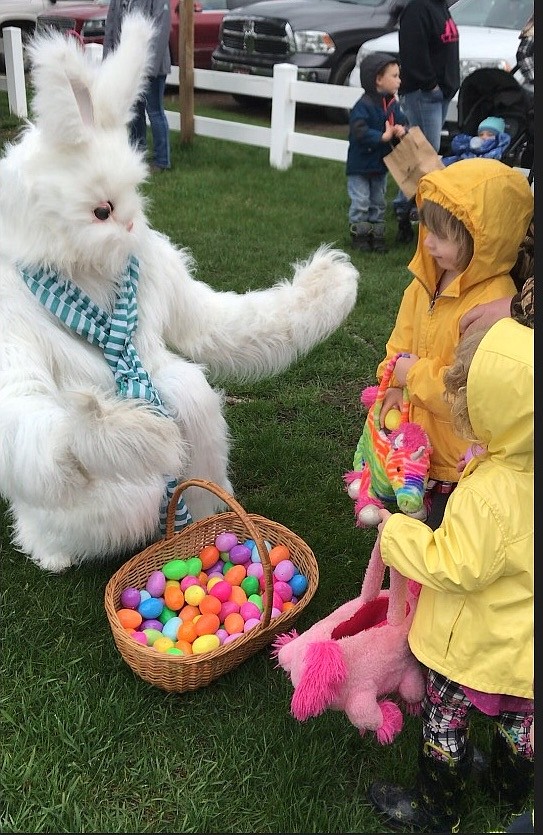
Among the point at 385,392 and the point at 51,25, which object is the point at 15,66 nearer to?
the point at 51,25

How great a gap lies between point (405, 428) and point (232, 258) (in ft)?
11.7

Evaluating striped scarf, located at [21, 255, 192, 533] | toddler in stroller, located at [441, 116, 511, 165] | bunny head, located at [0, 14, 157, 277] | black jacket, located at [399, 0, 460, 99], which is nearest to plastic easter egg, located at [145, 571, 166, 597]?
striped scarf, located at [21, 255, 192, 533]

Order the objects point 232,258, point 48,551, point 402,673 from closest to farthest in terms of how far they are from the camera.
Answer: point 402,673 → point 48,551 → point 232,258

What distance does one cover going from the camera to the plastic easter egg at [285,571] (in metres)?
2.71

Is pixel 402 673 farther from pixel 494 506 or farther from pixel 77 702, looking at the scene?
pixel 77 702

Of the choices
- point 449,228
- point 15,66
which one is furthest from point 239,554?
point 15,66

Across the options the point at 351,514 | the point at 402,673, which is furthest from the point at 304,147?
the point at 402,673

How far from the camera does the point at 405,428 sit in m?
2.35

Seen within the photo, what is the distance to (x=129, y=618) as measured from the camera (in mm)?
2557

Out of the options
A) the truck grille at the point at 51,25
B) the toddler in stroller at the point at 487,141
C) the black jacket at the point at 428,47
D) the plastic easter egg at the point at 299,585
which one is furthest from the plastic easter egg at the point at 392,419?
the black jacket at the point at 428,47

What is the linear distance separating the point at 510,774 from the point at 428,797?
21 centimetres

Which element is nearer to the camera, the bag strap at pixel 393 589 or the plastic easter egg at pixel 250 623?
the bag strap at pixel 393 589

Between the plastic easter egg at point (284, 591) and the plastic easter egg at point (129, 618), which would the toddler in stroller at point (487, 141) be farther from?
the plastic easter egg at point (129, 618)

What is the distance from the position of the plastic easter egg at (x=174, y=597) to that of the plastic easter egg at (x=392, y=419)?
0.90 meters
